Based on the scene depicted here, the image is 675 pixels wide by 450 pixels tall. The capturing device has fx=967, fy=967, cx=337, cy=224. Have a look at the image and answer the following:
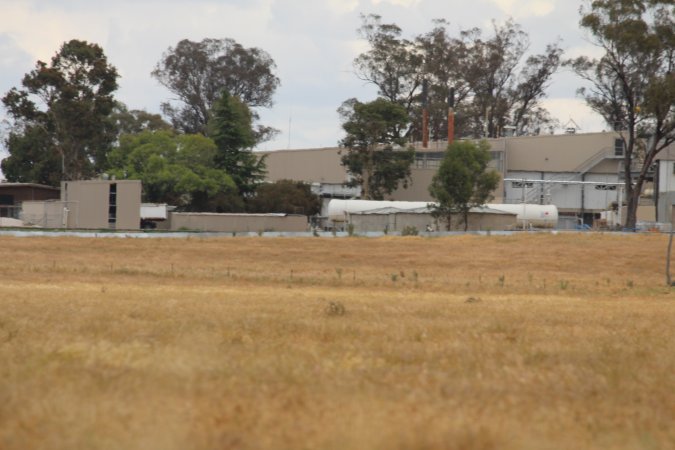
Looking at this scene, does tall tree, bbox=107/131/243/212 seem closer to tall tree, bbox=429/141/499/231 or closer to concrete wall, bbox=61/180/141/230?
concrete wall, bbox=61/180/141/230

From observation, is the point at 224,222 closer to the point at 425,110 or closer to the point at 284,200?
the point at 284,200

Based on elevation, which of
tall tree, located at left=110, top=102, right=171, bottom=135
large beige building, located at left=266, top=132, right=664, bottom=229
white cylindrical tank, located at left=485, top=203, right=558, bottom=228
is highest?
tall tree, located at left=110, top=102, right=171, bottom=135

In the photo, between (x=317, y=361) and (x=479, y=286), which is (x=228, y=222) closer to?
(x=479, y=286)

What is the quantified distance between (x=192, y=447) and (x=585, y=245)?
163 ft

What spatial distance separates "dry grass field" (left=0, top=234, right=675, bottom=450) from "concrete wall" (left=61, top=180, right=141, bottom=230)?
→ 44.8 meters

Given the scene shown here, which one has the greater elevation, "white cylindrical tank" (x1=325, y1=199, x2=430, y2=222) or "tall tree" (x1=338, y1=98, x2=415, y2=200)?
"tall tree" (x1=338, y1=98, x2=415, y2=200)

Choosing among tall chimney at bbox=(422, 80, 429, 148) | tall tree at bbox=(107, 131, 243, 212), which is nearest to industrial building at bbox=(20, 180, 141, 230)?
tall tree at bbox=(107, 131, 243, 212)

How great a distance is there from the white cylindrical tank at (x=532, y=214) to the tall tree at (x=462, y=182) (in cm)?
334

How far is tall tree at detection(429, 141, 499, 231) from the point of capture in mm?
69000

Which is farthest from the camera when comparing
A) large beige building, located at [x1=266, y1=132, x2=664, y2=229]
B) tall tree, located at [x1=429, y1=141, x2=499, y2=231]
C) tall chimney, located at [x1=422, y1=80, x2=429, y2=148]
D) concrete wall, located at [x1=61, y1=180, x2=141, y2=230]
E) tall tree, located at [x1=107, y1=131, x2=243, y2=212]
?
tall chimney, located at [x1=422, y1=80, x2=429, y2=148]

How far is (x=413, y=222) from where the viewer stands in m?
72.1

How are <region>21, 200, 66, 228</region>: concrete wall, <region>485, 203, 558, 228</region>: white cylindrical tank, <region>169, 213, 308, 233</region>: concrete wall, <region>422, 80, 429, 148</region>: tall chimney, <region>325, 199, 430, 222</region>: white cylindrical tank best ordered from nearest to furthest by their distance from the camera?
<region>21, 200, 66, 228</region>: concrete wall
<region>169, 213, 308, 233</region>: concrete wall
<region>325, 199, 430, 222</region>: white cylindrical tank
<region>485, 203, 558, 228</region>: white cylindrical tank
<region>422, 80, 429, 148</region>: tall chimney

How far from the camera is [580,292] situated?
31.6 metres

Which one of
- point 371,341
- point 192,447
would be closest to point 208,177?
point 371,341
